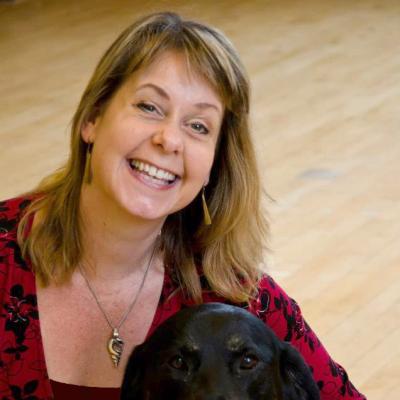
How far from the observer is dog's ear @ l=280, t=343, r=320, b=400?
7.82 feet

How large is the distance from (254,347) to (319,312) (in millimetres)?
1968

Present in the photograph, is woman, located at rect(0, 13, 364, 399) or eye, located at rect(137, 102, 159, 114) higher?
eye, located at rect(137, 102, 159, 114)

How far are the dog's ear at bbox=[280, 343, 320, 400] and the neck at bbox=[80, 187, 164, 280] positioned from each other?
1.73ft

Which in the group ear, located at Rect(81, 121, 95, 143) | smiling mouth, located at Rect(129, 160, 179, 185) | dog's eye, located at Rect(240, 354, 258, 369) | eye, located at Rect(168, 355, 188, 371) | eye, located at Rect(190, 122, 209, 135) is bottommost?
dog's eye, located at Rect(240, 354, 258, 369)

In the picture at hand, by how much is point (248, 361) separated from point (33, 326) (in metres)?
0.68

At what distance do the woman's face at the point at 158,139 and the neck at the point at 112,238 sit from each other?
0.17ft

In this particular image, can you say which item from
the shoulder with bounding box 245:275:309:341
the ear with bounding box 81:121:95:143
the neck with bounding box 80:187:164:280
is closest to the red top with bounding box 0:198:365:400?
the shoulder with bounding box 245:275:309:341

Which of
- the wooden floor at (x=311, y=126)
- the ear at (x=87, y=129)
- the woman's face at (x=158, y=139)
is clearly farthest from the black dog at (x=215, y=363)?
the wooden floor at (x=311, y=126)

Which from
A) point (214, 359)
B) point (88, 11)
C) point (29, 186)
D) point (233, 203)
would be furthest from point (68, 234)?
point (88, 11)

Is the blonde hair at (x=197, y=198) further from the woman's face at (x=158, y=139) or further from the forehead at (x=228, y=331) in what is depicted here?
the forehead at (x=228, y=331)

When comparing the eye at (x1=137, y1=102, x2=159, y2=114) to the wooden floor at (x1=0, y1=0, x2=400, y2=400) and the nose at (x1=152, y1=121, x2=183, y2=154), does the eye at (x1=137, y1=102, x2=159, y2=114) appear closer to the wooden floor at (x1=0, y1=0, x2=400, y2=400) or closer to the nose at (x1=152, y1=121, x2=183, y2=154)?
the nose at (x1=152, y1=121, x2=183, y2=154)

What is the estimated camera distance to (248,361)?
2291mm

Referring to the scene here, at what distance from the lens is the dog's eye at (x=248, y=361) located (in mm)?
2281

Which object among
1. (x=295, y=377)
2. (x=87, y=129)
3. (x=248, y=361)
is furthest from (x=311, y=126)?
(x=248, y=361)
